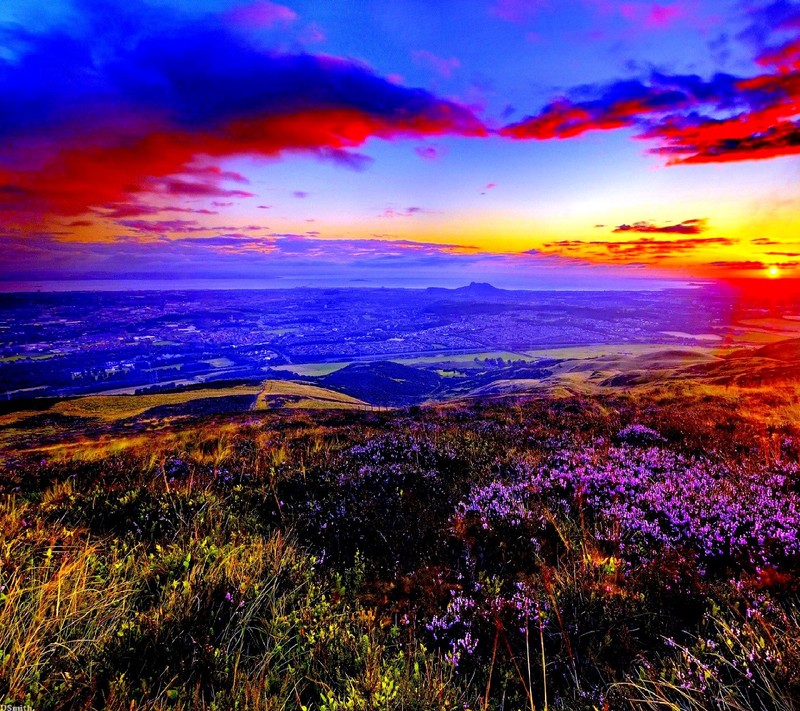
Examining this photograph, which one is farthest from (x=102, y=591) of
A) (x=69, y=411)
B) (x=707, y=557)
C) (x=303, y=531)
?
→ (x=69, y=411)

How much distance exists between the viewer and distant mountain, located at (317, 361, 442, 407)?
11250 cm

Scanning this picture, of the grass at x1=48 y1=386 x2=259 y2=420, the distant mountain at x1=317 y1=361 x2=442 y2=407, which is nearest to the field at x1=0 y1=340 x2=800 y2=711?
the grass at x1=48 y1=386 x2=259 y2=420

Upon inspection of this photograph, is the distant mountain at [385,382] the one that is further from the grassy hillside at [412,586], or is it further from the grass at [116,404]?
the grassy hillside at [412,586]

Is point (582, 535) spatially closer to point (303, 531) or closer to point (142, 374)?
point (303, 531)

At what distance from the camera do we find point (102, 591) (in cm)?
339

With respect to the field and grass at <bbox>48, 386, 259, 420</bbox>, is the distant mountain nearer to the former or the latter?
grass at <bbox>48, 386, 259, 420</bbox>

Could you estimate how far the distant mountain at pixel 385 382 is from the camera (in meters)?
112

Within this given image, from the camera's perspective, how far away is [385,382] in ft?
431

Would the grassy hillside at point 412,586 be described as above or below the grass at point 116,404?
above

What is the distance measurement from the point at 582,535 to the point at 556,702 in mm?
2488

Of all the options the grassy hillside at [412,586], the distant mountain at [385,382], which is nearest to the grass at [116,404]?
the distant mountain at [385,382]

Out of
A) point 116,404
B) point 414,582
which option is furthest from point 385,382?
point 414,582

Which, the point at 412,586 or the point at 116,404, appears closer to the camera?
the point at 412,586

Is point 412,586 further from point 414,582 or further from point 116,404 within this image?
point 116,404
